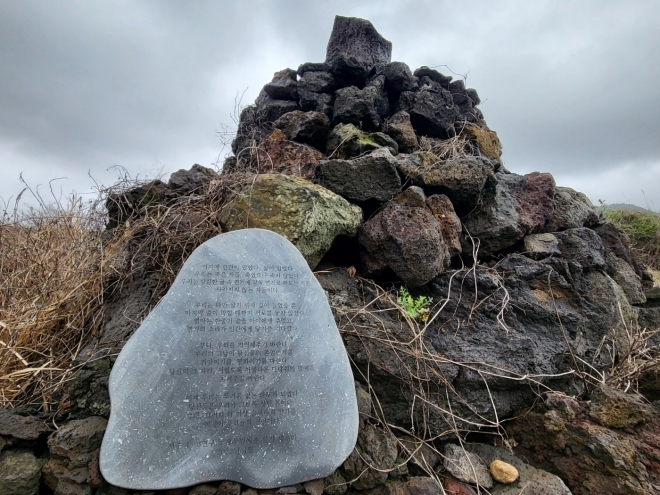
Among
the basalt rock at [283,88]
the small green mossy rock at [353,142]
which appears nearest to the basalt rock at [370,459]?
the small green mossy rock at [353,142]

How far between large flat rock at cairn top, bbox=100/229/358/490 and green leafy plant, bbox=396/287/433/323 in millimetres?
742

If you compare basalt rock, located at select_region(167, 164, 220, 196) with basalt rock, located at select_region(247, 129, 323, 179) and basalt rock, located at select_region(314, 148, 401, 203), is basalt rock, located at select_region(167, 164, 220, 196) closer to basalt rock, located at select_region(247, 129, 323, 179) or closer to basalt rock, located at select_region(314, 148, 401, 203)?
basalt rock, located at select_region(247, 129, 323, 179)

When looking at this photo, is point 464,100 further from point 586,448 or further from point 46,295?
point 46,295

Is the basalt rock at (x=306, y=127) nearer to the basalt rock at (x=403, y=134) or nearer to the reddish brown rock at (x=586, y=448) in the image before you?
the basalt rock at (x=403, y=134)

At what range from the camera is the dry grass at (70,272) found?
7.87 ft

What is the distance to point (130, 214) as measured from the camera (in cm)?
346

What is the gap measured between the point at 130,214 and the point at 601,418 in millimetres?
3834

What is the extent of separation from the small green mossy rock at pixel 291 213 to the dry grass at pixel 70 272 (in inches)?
10.8

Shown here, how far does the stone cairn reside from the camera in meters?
2.07

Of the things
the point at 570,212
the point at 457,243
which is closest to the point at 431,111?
the point at 570,212

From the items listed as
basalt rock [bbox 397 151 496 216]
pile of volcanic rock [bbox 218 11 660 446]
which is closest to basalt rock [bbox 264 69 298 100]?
pile of volcanic rock [bbox 218 11 660 446]

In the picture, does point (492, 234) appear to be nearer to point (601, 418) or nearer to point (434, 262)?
point (434, 262)

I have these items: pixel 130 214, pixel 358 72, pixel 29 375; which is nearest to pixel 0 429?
pixel 29 375

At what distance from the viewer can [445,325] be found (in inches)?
107
